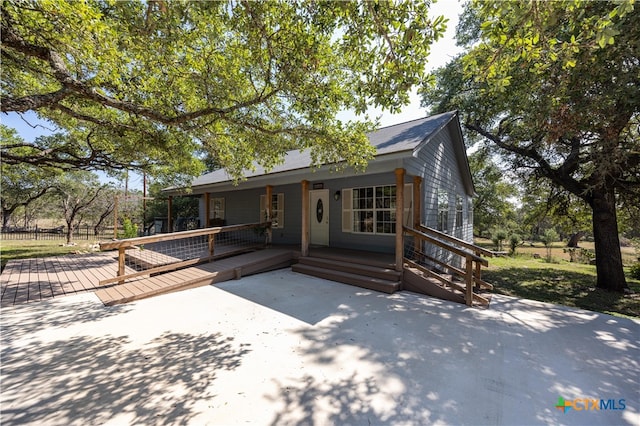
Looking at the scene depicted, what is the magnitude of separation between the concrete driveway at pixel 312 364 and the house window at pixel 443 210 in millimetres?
3838

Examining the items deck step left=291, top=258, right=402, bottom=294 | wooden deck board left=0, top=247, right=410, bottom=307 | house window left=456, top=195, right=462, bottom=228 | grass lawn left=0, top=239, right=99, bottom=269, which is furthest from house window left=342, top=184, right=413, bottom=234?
grass lawn left=0, top=239, right=99, bottom=269

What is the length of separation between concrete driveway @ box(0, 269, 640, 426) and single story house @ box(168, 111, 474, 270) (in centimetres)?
252

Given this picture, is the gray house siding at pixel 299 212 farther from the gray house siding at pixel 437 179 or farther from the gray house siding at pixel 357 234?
the gray house siding at pixel 437 179

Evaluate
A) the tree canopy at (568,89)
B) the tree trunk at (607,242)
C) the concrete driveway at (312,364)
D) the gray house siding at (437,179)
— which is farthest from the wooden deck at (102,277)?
the tree trunk at (607,242)

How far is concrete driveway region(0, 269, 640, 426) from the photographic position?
6.73 ft

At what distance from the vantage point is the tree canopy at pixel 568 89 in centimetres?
260

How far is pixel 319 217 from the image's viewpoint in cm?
877

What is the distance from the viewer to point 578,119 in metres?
4.97

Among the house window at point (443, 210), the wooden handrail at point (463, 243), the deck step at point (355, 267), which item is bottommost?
the deck step at point (355, 267)

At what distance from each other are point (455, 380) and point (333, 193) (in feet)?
21.0

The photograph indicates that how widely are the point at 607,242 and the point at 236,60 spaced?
10579 mm

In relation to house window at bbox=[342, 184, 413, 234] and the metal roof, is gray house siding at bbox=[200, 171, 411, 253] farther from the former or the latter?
the metal roof

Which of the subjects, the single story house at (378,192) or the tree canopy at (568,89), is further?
the single story house at (378,192)

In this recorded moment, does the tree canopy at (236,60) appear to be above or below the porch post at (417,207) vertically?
above
